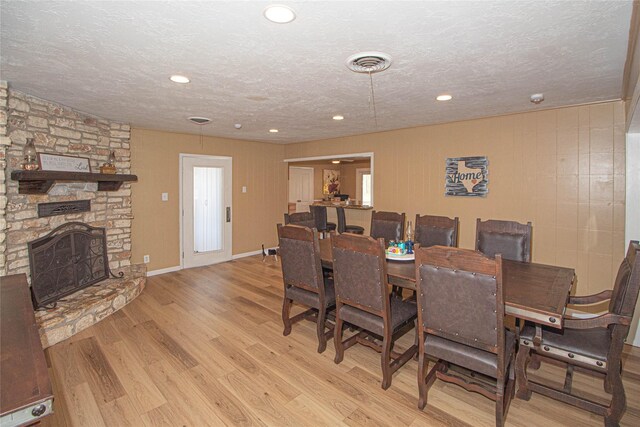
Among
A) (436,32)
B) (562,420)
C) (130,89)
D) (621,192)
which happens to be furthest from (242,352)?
(621,192)

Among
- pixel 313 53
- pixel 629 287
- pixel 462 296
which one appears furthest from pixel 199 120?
pixel 629 287

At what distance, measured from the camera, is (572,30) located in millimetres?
1844

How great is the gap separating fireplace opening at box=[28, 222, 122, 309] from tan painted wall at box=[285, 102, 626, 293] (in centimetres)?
449

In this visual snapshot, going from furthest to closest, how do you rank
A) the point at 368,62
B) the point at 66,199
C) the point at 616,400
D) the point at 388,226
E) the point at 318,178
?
the point at 318,178
the point at 388,226
the point at 66,199
the point at 368,62
the point at 616,400

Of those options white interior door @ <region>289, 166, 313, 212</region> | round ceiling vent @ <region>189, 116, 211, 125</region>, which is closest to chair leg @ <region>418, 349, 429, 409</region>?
round ceiling vent @ <region>189, 116, 211, 125</region>

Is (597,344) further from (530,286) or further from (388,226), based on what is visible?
(388,226)

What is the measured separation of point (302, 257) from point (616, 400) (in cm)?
225

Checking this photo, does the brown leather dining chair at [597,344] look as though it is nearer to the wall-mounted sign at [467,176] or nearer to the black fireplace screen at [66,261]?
the wall-mounted sign at [467,176]

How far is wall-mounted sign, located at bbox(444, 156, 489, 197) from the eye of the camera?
13.7 feet

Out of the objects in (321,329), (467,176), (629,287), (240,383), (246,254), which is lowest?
(240,383)

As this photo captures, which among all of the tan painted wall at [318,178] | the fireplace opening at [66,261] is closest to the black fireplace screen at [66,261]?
the fireplace opening at [66,261]

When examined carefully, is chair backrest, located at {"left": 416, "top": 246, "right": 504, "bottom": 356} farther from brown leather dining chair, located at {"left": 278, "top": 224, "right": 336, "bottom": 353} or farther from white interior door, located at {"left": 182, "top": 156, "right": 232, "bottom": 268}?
white interior door, located at {"left": 182, "top": 156, "right": 232, "bottom": 268}

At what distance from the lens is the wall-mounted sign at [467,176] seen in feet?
13.7

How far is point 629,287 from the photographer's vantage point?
1.79 m
